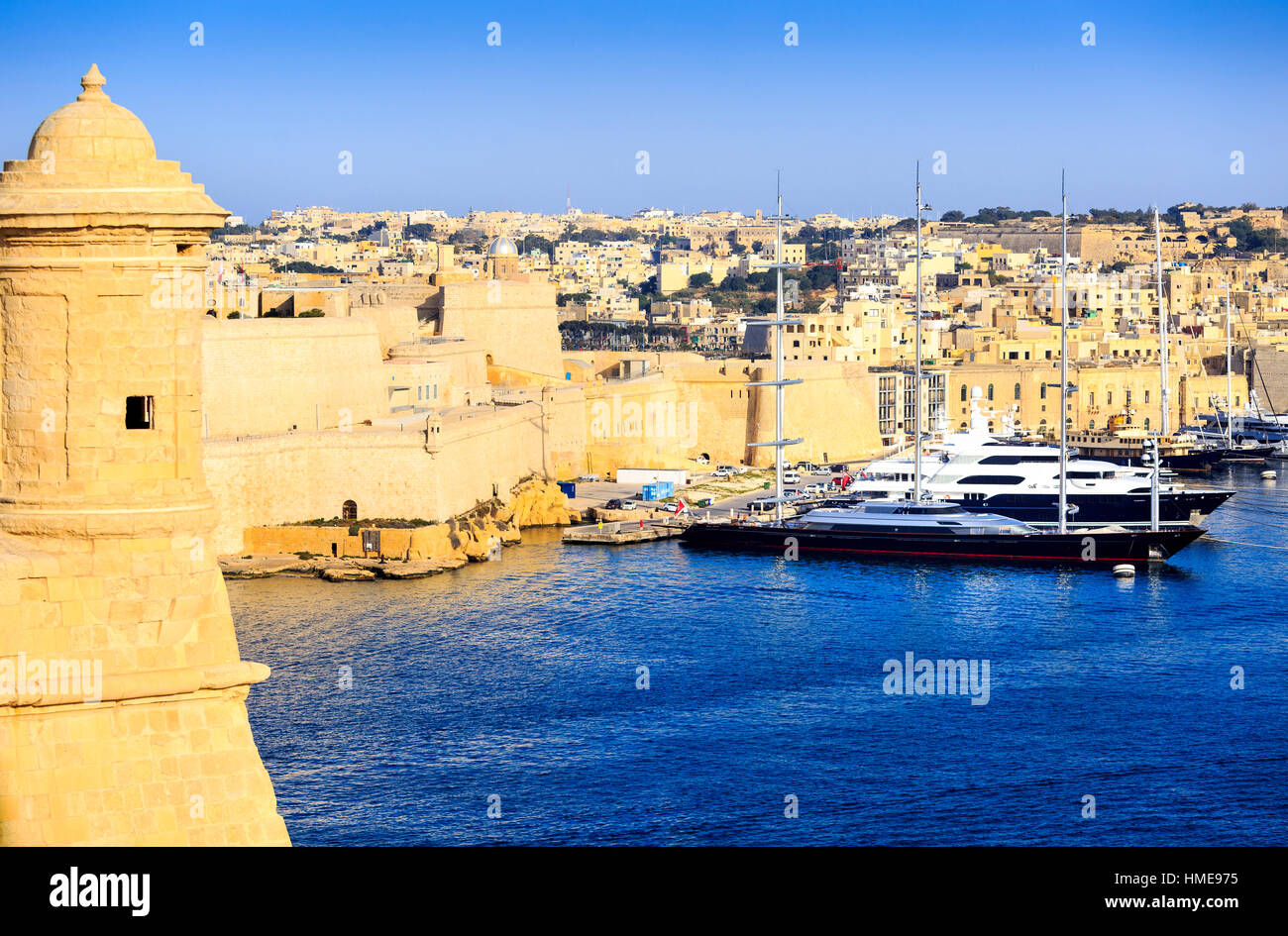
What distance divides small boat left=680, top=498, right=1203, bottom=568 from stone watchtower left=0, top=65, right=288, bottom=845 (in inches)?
893

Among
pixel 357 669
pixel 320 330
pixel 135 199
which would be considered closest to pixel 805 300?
pixel 320 330

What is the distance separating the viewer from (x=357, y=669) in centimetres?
1698

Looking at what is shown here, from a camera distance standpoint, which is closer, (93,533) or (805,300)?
(93,533)

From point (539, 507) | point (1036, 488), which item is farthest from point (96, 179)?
point (1036, 488)

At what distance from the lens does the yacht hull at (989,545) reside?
84.5ft

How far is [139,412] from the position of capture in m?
3.65

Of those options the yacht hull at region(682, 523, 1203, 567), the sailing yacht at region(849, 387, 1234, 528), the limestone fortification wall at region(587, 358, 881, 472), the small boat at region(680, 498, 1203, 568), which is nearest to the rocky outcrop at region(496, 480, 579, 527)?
the small boat at region(680, 498, 1203, 568)

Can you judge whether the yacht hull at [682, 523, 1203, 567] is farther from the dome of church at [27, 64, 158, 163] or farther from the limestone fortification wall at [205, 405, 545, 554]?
the dome of church at [27, 64, 158, 163]

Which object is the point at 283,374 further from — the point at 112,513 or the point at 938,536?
the point at 112,513

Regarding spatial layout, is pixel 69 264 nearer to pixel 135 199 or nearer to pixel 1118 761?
pixel 135 199

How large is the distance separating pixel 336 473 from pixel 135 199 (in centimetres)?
2038

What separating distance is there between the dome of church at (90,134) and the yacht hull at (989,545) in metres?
22.7

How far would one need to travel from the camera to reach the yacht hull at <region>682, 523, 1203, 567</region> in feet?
84.5

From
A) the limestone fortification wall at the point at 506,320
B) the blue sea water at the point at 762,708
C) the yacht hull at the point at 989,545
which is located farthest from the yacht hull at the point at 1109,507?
the limestone fortification wall at the point at 506,320
